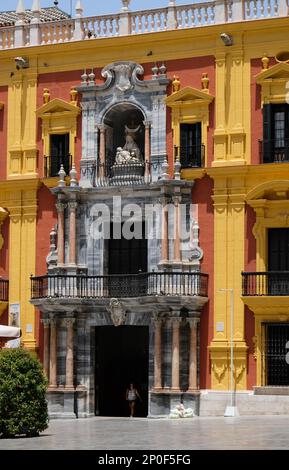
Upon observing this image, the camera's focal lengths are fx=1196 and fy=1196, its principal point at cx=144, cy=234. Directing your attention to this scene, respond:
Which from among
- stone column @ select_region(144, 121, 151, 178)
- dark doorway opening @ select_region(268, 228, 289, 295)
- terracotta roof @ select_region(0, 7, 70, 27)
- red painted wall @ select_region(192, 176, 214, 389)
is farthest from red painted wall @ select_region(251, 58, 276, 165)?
terracotta roof @ select_region(0, 7, 70, 27)

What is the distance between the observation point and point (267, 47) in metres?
43.2

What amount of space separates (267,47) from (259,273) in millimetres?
8200

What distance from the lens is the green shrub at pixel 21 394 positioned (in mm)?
32719

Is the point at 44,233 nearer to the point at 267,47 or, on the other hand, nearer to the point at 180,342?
the point at 180,342

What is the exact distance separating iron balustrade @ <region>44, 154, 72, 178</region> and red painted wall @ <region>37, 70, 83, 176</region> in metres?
0.26

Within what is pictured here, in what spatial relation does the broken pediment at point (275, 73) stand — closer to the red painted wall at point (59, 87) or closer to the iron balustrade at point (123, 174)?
the iron balustrade at point (123, 174)

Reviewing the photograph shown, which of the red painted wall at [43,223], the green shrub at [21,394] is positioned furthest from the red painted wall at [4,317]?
the green shrub at [21,394]

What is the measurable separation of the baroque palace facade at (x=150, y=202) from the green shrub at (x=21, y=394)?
9766 millimetres

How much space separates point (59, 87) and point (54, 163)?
2.97m

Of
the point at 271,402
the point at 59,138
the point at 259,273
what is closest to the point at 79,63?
the point at 59,138

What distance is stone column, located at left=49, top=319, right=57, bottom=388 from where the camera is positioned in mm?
44250

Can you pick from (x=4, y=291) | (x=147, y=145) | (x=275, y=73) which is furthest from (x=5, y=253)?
(x=275, y=73)

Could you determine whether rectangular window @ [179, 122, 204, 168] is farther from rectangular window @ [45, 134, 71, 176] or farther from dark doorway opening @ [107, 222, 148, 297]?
rectangular window @ [45, 134, 71, 176]

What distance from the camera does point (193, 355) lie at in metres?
42.8
